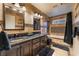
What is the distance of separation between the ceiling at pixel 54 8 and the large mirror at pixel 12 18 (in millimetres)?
484

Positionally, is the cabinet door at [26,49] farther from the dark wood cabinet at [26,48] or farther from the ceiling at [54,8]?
the ceiling at [54,8]

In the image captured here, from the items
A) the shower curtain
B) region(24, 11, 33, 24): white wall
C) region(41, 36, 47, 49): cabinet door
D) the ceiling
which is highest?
the ceiling

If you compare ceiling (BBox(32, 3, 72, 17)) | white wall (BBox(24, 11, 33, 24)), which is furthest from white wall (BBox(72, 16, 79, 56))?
white wall (BBox(24, 11, 33, 24))

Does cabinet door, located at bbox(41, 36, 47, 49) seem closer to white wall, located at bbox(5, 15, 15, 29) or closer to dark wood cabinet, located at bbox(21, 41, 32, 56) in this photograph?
dark wood cabinet, located at bbox(21, 41, 32, 56)

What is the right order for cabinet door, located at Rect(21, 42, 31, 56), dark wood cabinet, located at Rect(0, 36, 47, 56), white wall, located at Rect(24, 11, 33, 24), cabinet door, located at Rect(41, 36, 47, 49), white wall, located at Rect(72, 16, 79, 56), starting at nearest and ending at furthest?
white wall, located at Rect(72, 16, 79, 56) < dark wood cabinet, located at Rect(0, 36, 47, 56) < cabinet door, located at Rect(21, 42, 31, 56) < cabinet door, located at Rect(41, 36, 47, 49) < white wall, located at Rect(24, 11, 33, 24)

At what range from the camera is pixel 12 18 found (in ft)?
7.22

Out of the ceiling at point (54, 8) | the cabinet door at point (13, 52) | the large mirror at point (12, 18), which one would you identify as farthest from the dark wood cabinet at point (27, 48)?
the ceiling at point (54, 8)

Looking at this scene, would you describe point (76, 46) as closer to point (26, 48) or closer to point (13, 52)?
point (26, 48)

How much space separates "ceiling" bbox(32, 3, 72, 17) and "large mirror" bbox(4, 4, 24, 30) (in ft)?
1.59

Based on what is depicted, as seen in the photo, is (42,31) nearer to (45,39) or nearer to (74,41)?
(45,39)

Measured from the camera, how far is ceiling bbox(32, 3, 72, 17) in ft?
6.38

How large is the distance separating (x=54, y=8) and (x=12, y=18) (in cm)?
75

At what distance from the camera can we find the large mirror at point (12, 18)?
2209 mm

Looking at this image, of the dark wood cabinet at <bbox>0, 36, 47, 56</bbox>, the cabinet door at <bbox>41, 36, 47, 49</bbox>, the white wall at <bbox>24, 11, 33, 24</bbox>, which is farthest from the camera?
the white wall at <bbox>24, 11, 33, 24</bbox>
